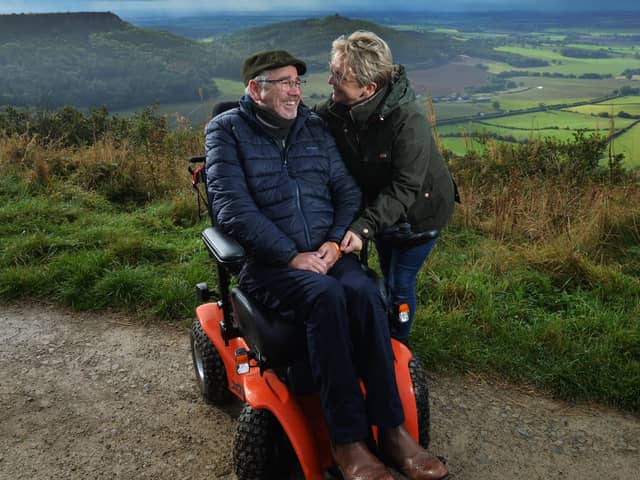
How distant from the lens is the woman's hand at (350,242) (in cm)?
265

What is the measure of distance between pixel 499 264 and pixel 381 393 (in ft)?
8.17

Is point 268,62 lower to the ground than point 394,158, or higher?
higher

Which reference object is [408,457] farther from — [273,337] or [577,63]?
[577,63]

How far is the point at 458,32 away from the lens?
1727 inches

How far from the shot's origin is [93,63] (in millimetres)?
38406

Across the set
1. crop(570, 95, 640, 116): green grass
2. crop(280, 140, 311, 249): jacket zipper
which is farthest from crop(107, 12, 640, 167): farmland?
crop(280, 140, 311, 249): jacket zipper

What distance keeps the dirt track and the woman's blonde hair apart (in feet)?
5.72

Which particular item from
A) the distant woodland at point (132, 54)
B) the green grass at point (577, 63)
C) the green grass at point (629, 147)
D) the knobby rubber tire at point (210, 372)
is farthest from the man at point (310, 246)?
the green grass at point (577, 63)

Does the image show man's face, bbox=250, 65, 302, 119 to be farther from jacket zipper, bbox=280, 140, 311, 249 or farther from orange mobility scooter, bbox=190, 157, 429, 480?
orange mobility scooter, bbox=190, 157, 429, 480

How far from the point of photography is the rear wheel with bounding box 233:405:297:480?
96.0 inches

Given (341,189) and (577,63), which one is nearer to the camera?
(341,189)

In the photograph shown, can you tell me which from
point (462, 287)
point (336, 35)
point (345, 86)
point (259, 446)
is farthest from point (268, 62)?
point (336, 35)

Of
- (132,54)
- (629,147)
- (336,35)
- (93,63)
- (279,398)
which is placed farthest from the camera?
(132,54)

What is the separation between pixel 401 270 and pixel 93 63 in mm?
40111
